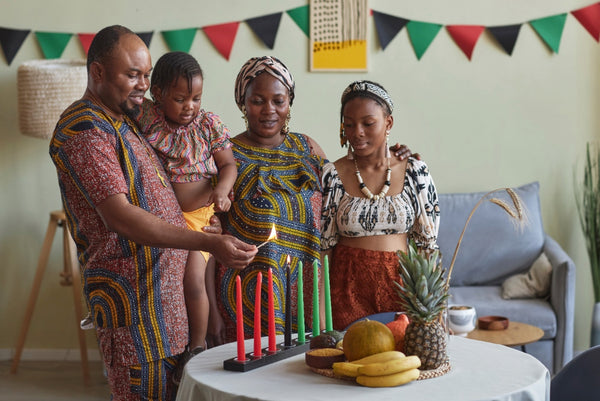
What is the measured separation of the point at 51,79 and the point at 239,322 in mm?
2787

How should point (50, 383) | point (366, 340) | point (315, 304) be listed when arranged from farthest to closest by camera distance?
point (50, 383) → point (315, 304) → point (366, 340)

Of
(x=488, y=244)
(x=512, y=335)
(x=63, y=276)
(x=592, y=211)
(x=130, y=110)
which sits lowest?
(x=512, y=335)

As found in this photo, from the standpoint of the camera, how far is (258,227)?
242 centimetres

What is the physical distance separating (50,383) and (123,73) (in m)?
2.89

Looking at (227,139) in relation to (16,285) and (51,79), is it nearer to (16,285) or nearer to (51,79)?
(51,79)

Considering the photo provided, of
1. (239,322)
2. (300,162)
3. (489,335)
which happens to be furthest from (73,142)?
(489,335)

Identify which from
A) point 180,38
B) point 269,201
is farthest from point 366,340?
point 180,38

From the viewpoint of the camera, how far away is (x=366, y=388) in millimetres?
1702

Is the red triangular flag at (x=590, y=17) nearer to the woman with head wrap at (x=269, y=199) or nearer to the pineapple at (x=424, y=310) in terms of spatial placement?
the woman with head wrap at (x=269, y=199)

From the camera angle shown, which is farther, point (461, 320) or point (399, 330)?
point (461, 320)

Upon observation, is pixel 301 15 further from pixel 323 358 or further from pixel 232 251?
pixel 323 358

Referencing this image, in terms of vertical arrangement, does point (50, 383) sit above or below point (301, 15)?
below

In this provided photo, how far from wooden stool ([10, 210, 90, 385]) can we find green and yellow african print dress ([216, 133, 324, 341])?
2.13 meters

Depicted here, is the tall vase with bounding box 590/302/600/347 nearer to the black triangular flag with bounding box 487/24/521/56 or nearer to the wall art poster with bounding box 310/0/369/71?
the black triangular flag with bounding box 487/24/521/56
